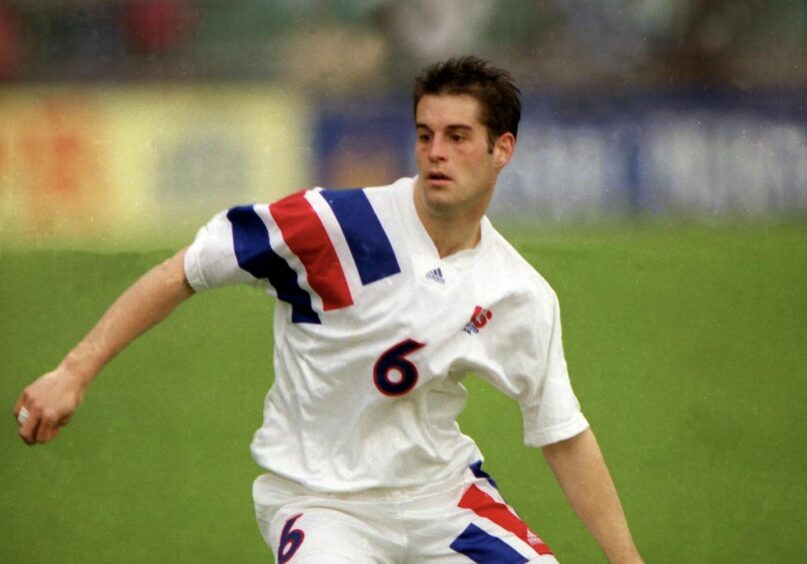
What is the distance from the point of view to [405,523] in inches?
123

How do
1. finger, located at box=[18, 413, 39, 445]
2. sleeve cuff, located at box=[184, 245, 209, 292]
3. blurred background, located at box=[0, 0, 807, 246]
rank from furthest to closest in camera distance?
blurred background, located at box=[0, 0, 807, 246]
sleeve cuff, located at box=[184, 245, 209, 292]
finger, located at box=[18, 413, 39, 445]

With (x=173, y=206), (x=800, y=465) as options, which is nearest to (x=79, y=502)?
(x=173, y=206)

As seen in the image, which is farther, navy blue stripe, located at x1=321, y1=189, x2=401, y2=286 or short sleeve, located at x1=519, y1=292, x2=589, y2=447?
short sleeve, located at x1=519, y1=292, x2=589, y2=447

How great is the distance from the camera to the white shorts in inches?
120

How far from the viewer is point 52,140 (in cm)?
522

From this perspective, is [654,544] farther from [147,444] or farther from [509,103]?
[509,103]

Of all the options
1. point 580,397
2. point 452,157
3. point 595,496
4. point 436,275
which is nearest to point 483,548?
point 595,496

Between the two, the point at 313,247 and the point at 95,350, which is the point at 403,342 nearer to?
the point at 313,247

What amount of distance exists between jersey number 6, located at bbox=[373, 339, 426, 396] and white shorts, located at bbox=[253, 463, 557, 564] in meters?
0.24

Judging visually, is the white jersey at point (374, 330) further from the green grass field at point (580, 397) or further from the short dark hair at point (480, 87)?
the green grass field at point (580, 397)

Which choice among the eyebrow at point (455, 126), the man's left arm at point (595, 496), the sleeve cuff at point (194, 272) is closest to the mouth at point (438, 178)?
the eyebrow at point (455, 126)

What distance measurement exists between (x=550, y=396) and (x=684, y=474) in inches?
71.4

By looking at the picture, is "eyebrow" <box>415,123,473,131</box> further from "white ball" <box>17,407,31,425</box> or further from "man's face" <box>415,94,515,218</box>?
"white ball" <box>17,407,31,425</box>

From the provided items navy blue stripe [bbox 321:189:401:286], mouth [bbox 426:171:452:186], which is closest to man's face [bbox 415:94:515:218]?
mouth [bbox 426:171:452:186]
